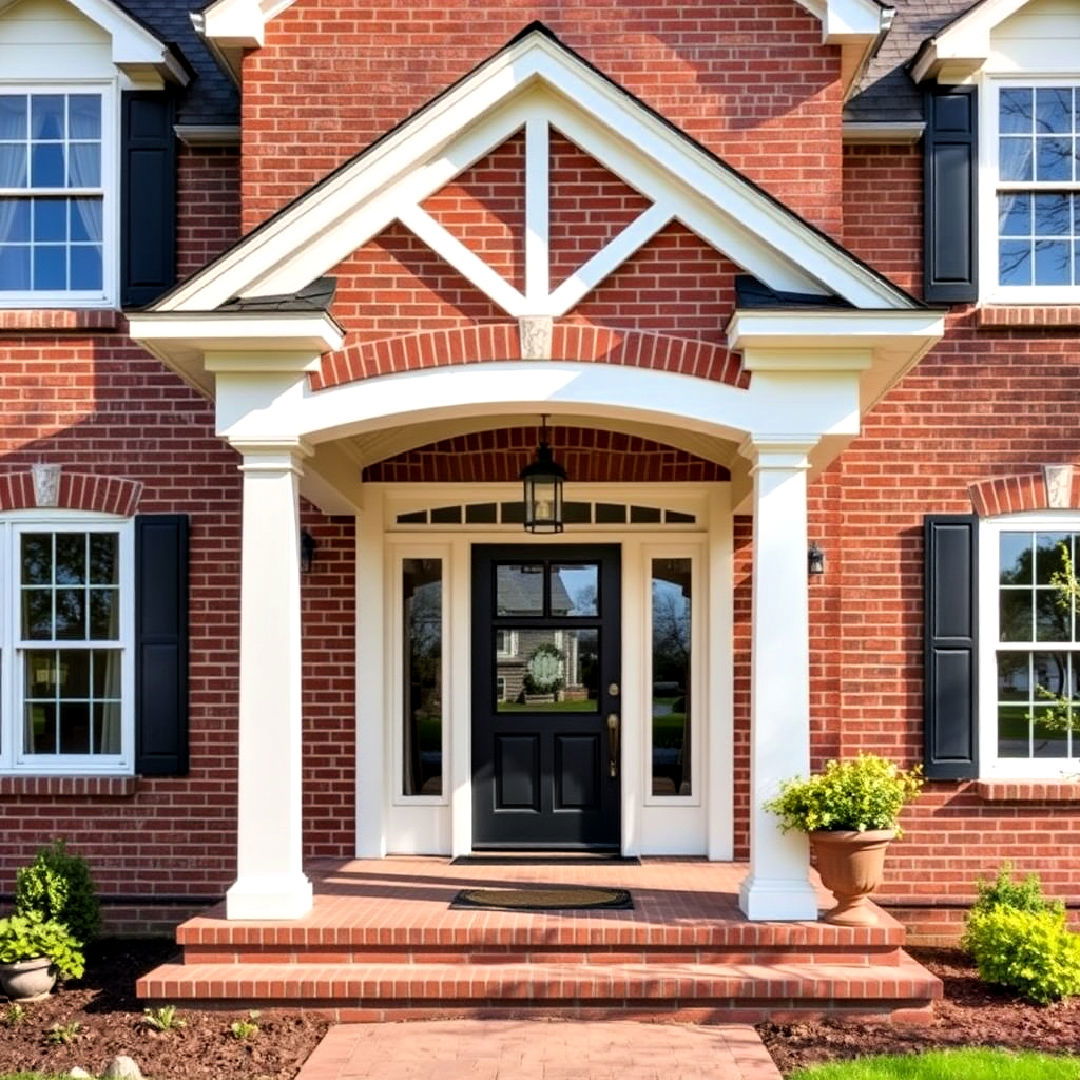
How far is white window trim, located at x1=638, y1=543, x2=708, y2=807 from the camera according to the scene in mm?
9602

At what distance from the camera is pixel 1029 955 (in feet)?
25.1

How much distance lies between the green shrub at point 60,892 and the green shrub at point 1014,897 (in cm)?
565

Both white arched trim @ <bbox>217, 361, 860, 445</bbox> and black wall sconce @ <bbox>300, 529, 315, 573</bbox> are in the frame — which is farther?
black wall sconce @ <bbox>300, 529, 315, 573</bbox>

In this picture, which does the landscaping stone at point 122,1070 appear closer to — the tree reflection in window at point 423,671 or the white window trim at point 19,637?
the white window trim at point 19,637

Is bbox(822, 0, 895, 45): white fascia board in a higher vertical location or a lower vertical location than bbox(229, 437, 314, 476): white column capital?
higher

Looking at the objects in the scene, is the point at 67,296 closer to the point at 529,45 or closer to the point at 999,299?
the point at 529,45

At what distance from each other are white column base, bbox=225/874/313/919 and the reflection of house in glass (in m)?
2.71

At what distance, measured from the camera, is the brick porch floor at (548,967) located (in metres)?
6.99

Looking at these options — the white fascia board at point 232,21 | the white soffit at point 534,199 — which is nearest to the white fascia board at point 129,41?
the white fascia board at point 232,21

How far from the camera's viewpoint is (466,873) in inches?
350

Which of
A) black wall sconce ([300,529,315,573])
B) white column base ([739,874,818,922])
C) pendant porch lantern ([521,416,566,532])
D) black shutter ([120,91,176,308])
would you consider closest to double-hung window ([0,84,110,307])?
black shutter ([120,91,176,308])

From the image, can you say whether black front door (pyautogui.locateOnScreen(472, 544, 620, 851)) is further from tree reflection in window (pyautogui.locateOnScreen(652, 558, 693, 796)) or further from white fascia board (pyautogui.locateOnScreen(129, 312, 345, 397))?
white fascia board (pyautogui.locateOnScreen(129, 312, 345, 397))

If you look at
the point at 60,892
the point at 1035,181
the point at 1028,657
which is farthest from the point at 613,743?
the point at 1035,181

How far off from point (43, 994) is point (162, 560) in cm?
297
